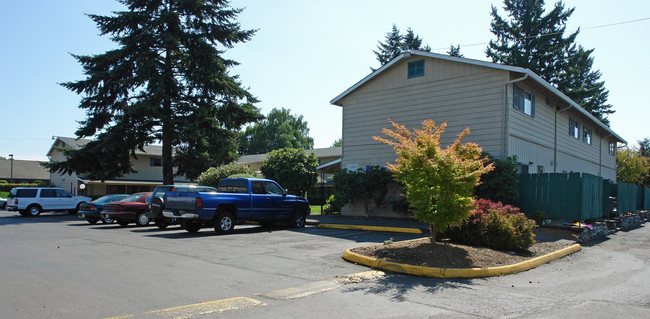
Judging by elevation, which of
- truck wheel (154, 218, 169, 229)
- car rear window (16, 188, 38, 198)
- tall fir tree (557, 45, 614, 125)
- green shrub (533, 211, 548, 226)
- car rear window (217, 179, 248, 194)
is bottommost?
truck wheel (154, 218, 169, 229)

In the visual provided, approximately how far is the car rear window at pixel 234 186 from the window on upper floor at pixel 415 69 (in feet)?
30.0

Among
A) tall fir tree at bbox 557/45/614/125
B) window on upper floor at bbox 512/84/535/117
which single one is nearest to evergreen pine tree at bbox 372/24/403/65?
tall fir tree at bbox 557/45/614/125

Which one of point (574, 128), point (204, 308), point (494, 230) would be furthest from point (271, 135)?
point (204, 308)

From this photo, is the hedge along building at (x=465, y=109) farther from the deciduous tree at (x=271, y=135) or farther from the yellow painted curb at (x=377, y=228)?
the deciduous tree at (x=271, y=135)

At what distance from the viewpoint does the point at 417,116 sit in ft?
62.7

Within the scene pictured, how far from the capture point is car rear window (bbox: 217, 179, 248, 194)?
1573 centimetres

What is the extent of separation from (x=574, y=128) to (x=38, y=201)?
32325 mm

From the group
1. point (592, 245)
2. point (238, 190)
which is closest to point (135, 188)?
point (238, 190)

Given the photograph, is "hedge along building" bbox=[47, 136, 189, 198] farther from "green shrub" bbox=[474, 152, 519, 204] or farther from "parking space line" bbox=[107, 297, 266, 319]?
"parking space line" bbox=[107, 297, 266, 319]

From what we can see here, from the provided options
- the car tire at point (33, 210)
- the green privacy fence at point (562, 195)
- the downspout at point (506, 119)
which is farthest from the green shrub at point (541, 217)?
the car tire at point (33, 210)

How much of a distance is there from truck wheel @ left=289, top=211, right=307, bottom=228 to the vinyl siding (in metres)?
4.93

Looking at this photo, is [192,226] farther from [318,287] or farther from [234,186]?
[318,287]

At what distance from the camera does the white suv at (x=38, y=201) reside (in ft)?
84.9

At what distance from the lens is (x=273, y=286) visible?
686 centimetres
